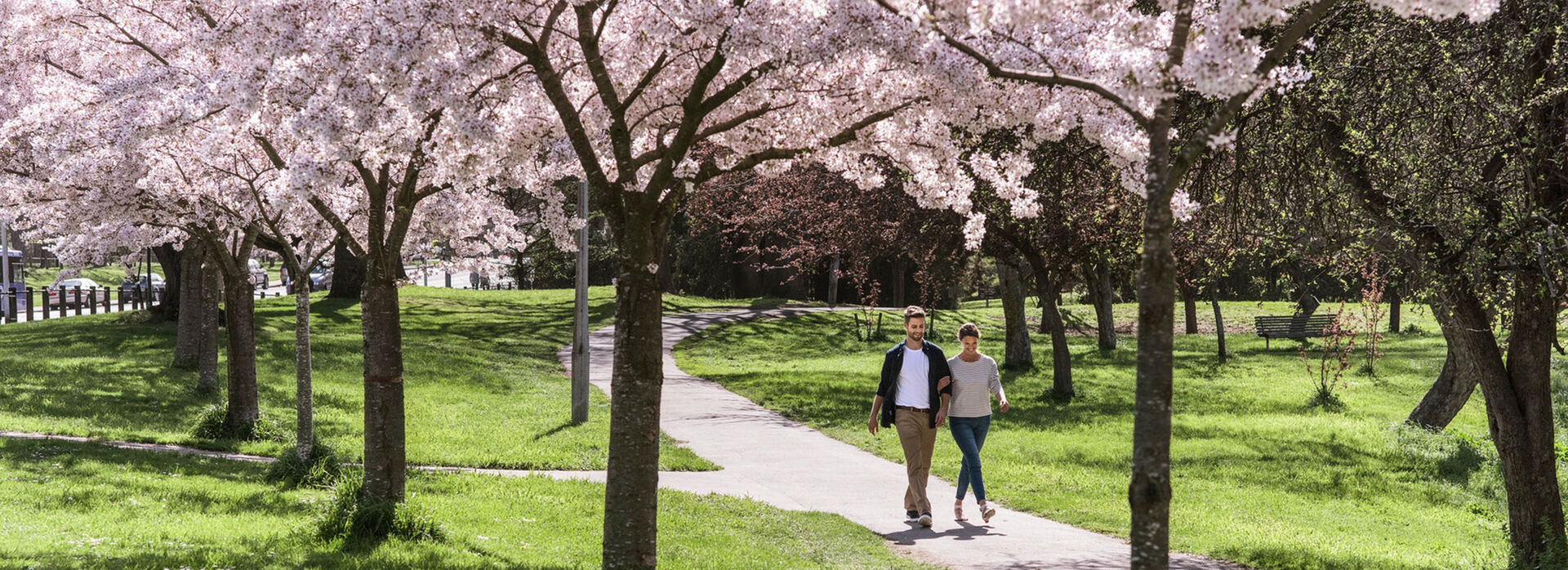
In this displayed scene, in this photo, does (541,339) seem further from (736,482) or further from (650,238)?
(650,238)

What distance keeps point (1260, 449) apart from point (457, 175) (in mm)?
12467

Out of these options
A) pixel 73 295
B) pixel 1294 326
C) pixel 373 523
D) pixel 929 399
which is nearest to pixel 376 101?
pixel 373 523

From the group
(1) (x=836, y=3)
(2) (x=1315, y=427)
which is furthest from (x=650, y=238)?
(2) (x=1315, y=427)

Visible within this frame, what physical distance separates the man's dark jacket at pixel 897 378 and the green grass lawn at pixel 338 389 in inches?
169

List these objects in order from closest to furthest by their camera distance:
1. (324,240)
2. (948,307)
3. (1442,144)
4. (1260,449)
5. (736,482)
Answer: (1442,144), (736,482), (324,240), (1260,449), (948,307)

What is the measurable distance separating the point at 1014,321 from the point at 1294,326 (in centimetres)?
1015

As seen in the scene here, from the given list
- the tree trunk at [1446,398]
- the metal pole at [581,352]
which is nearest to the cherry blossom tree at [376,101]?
the metal pole at [581,352]

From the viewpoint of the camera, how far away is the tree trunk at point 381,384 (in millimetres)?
8969

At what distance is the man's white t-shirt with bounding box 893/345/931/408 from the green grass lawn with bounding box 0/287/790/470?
4.48 meters

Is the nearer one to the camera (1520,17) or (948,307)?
(1520,17)

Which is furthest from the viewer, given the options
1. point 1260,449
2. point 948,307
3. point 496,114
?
point 948,307

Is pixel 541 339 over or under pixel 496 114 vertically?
under

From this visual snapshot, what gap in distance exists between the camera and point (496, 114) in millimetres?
7234

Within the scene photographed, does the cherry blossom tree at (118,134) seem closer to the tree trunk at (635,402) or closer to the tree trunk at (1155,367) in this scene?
the tree trunk at (635,402)
